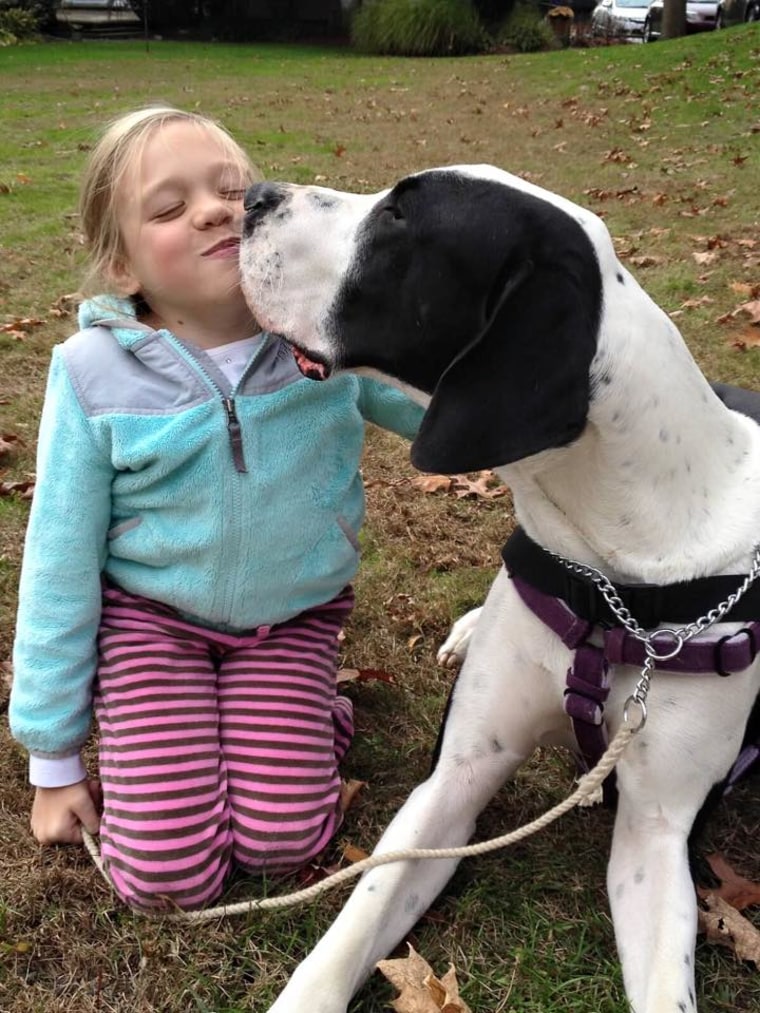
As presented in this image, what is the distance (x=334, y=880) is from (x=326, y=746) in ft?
1.61

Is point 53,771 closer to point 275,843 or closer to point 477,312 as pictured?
point 275,843

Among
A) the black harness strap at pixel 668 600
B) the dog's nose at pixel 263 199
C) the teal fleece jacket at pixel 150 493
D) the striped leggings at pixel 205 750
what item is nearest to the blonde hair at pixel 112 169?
the teal fleece jacket at pixel 150 493

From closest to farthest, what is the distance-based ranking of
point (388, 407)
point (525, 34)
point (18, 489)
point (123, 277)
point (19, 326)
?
point (123, 277) < point (388, 407) < point (18, 489) < point (19, 326) < point (525, 34)

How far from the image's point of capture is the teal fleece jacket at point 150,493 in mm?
2363

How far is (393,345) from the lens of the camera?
2035 millimetres

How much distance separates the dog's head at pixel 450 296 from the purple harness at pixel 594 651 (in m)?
0.45

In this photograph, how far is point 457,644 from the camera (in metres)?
3.08

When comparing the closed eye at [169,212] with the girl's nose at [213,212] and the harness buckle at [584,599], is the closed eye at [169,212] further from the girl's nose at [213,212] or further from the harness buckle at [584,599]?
the harness buckle at [584,599]

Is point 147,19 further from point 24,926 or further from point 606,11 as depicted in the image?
point 24,926

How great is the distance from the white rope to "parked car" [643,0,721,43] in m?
26.0

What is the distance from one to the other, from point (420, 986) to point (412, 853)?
0.25m

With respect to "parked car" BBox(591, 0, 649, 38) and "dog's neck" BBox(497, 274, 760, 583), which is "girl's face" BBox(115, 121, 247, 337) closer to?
"dog's neck" BBox(497, 274, 760, 583)

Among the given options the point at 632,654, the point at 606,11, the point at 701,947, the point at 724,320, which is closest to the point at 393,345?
the point at 632,654

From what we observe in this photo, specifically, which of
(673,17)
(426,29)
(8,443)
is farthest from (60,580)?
(426,29)
